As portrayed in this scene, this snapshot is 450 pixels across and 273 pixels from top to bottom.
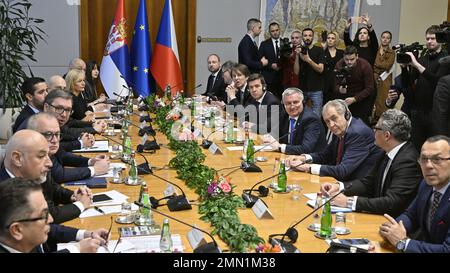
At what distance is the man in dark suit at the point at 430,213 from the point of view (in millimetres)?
2547

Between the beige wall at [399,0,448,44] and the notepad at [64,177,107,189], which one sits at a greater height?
the beige wall at [399,0,448,44]

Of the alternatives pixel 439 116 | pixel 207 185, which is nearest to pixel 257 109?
pixel 439 116

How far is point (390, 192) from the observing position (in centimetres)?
321

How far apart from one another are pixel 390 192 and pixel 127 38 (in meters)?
6.07

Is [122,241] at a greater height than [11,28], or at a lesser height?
lesser

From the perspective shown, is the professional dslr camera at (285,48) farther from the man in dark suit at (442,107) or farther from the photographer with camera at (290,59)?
the man in dark suit at (442,107)

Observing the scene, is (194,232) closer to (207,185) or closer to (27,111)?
(207,185)

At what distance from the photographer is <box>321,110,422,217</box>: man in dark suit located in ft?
10.3

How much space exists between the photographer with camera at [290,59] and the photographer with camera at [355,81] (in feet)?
2.45

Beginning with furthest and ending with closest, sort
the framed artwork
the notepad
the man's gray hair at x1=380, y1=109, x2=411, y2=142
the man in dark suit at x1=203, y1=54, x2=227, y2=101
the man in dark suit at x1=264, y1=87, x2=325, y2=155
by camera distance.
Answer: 1. the framed artwork
2. the man in dark suit at x1=203, y1=54, x2=227, y2=101
3. the man in dark suit at x1=264, y1=87, x2=325, y2=155
4. the notepad
5. the man's gray hair at x1=380, y1=109, x2=411, y2=142

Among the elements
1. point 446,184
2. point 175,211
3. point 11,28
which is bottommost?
point 175,211

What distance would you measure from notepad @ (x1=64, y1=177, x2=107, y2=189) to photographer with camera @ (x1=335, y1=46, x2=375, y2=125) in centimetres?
411

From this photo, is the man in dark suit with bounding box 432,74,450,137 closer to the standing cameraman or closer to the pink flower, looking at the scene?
the standing cameraman

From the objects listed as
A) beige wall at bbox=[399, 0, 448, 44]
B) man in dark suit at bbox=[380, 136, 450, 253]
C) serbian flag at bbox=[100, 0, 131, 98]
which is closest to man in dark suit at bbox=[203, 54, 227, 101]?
serbian flag at bbox=[100, 0, 131, 98]
